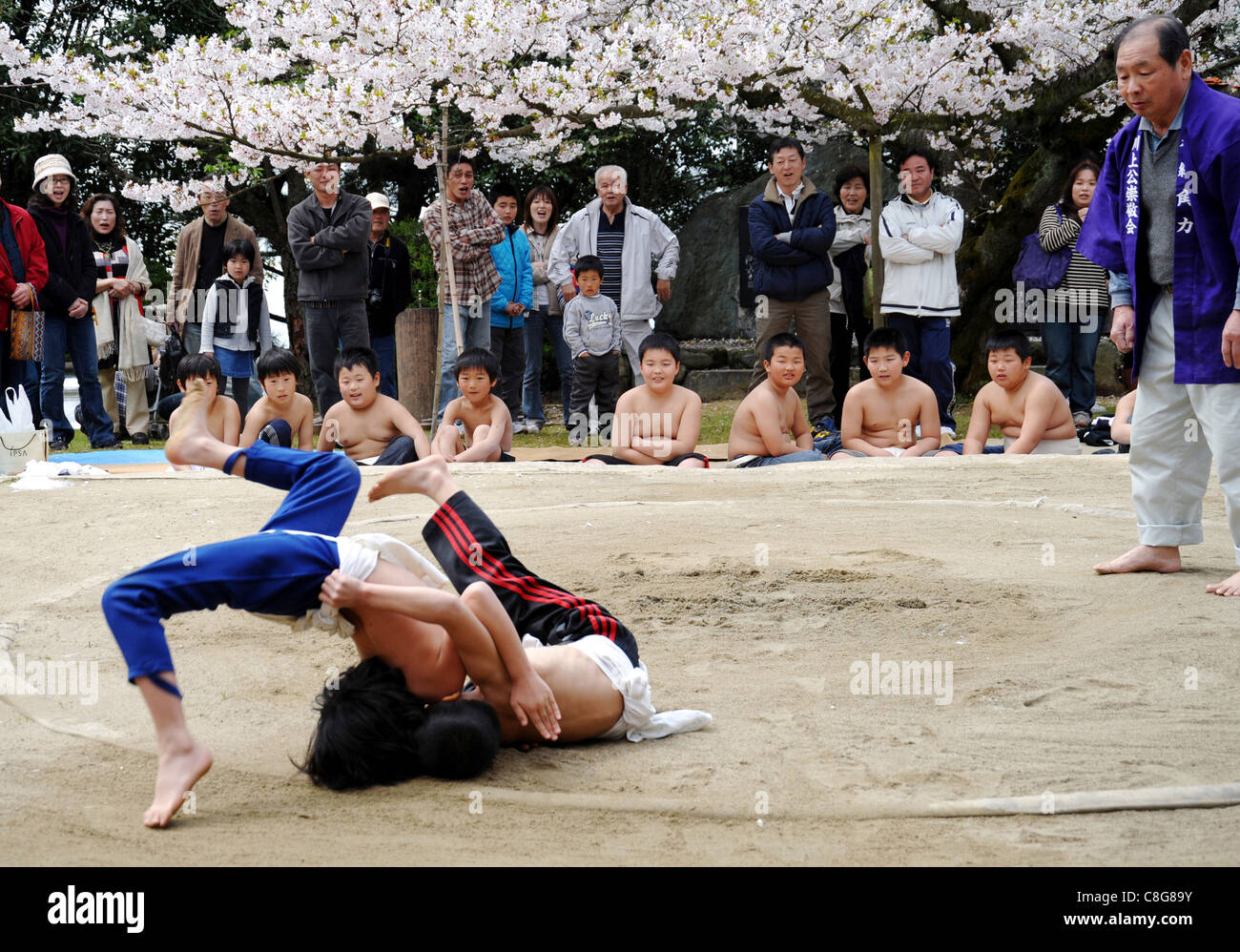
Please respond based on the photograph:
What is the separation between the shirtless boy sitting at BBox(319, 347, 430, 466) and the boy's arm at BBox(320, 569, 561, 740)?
3.13m

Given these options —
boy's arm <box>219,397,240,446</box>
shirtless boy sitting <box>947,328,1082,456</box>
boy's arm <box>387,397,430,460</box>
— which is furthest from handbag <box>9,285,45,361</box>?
shirtless boy sitting <box>947,328,1082,456</box>

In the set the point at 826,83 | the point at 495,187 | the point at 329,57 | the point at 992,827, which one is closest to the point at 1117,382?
the point at 826,83

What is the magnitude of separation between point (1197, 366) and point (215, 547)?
232cm

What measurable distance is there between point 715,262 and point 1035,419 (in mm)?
5239

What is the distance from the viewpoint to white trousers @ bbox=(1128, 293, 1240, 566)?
3170 millimetres

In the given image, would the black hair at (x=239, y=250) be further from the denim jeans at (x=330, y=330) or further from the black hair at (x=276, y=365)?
the black hair at (x=276, y=365)

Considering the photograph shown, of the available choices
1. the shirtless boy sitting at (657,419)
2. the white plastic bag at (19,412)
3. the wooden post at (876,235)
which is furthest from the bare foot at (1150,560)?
the white plastic bag at (19,412)

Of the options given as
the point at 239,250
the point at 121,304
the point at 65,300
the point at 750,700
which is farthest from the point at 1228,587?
the point at 121,304

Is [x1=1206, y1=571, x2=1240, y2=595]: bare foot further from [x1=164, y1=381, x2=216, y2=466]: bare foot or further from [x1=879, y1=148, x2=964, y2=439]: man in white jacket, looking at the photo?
[x1=879, y1=148, x2=964, y2=439]: man in white jacket

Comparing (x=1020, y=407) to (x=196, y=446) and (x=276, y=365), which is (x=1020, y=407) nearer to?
(x=276, y=365)

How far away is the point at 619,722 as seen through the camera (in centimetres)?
238

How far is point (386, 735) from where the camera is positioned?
2123 millimetres

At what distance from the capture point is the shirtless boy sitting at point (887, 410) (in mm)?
5230

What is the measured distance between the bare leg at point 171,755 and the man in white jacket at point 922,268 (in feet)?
15.2
